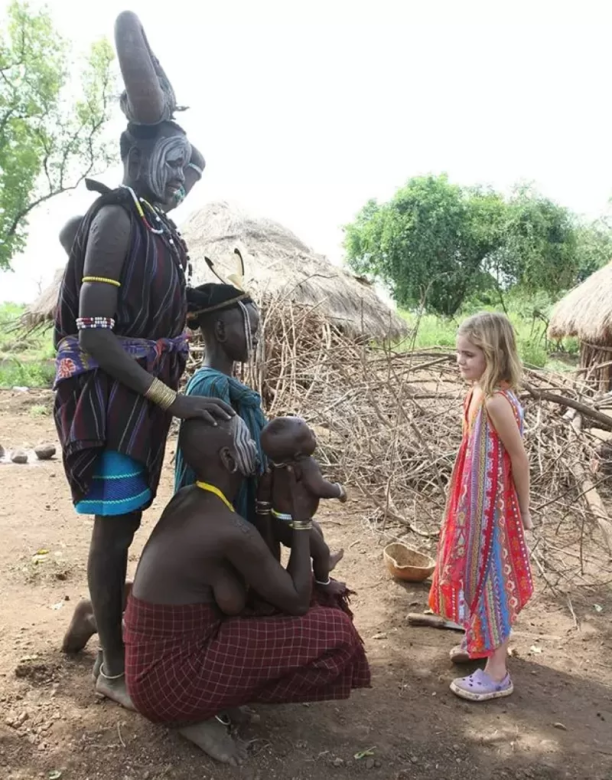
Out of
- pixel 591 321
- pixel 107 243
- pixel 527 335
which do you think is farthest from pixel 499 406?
Result: pixel 527 335

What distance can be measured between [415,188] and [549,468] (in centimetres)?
1935

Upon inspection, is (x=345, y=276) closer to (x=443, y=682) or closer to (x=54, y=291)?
(x=54, y=291)

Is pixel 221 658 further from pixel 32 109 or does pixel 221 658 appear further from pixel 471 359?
pixel 32 109

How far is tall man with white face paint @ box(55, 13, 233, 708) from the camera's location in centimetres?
188

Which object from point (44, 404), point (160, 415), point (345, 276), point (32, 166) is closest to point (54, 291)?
point (44, 404)

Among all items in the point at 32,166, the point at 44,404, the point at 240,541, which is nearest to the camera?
the point at 240,541

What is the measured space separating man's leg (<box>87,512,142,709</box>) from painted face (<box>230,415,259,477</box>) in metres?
0.47

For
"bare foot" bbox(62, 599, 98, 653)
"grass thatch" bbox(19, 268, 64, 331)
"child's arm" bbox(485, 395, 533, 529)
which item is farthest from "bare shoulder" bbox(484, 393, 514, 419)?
"grass thatch" bbox(19, 268, 64, 331)

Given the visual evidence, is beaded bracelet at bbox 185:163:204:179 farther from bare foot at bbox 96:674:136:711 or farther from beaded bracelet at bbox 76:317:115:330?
bare foot at bbox 96:674:136:711

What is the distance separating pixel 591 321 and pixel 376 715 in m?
6.77

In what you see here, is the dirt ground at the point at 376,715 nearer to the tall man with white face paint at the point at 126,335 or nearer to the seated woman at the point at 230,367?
the tall man with white face paint at the point at 126,335

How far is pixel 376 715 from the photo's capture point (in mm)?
2303

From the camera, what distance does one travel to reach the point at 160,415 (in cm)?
205

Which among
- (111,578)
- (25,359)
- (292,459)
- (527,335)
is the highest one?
(527,335)
